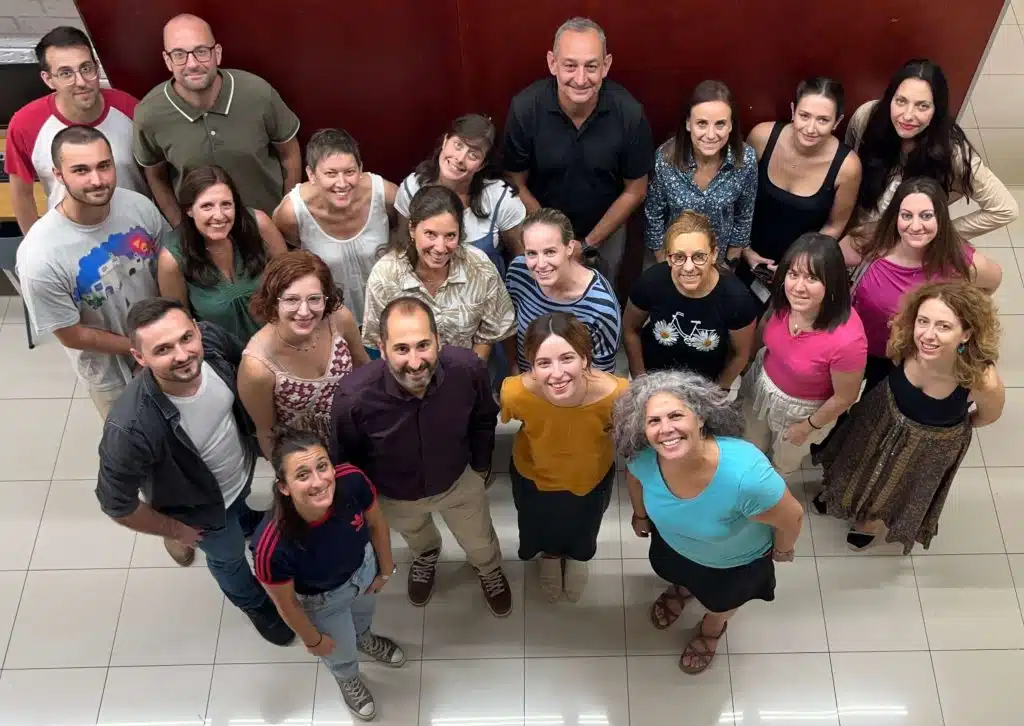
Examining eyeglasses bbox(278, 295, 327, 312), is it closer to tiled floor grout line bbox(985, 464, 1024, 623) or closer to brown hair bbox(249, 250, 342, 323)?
brown hair bbox(249, 250, 342, 323)

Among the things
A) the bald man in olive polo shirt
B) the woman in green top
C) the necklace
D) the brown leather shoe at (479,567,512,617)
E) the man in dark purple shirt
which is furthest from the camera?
the brown leather shoe at (479,567,512,617)

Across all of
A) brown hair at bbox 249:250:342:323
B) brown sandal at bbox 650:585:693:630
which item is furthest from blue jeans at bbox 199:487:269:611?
brown sandal at bbox 650:585:693:630

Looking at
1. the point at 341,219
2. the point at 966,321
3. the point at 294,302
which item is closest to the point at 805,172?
the point at 966,321

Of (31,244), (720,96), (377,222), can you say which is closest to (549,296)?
(377,222)

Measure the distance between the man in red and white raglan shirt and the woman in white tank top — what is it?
82 cm

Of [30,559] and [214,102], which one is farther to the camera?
[30,559]

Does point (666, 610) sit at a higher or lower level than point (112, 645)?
higher

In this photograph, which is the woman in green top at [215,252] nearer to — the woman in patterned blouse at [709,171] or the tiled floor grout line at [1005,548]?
the woman in patterned blouse at [709,171]

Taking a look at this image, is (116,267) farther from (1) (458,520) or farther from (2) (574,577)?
(2) (574,577)

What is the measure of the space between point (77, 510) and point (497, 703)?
7.30 ft

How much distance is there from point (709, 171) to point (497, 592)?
1.97 metres

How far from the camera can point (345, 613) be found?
3271 millimetres

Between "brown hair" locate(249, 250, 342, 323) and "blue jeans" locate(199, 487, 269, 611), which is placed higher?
"brown hair" locate(249, 250, 342, 323)

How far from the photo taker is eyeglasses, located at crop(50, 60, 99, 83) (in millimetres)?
3574
